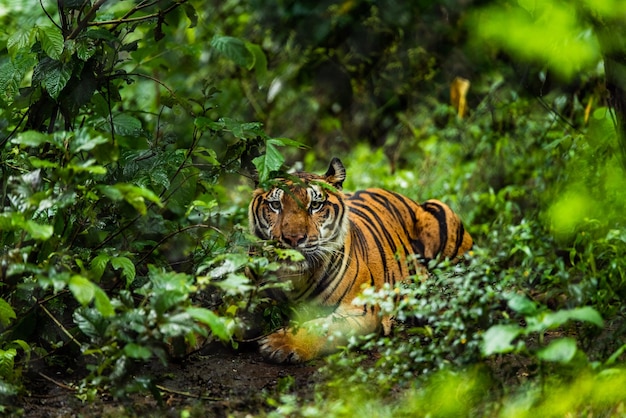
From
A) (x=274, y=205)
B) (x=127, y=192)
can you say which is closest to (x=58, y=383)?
(x=127, y=192)

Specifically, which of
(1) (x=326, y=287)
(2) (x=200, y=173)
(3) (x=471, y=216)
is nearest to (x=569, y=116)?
(3) (x=471, y=216)

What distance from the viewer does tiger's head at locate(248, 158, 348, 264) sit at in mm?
4227

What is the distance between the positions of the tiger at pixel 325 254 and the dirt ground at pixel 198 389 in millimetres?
142

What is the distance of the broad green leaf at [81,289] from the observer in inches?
107

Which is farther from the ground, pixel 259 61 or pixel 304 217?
pixel 259 61

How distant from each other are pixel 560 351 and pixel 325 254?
1.94 meters

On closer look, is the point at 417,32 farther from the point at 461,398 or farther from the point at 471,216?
the point at 461,398

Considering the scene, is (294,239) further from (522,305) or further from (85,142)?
(522,305)

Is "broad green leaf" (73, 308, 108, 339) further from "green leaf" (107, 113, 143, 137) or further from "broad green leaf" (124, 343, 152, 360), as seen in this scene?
"green leaf" (107, 113, 143, 137)

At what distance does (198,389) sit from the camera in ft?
12.1

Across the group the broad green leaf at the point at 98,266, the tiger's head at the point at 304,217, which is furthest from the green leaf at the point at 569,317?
the broad green leaf at the point at 98,266

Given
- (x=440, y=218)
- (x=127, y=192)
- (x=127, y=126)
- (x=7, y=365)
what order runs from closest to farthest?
(x=127, y=192)
(x=7, y=365)
(x=127, y=126)
(x=440, y=218)

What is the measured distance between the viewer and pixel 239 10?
873 cm

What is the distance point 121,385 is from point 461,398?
1.18 metres
